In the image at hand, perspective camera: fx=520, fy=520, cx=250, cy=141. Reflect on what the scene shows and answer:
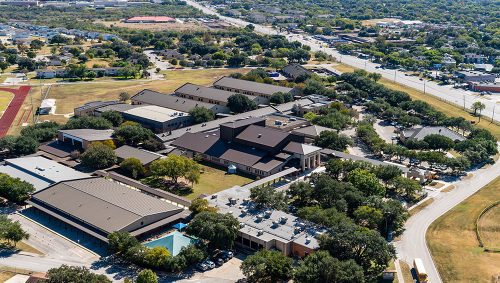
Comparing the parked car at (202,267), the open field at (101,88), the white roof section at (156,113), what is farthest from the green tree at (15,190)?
the open field at (101,88)

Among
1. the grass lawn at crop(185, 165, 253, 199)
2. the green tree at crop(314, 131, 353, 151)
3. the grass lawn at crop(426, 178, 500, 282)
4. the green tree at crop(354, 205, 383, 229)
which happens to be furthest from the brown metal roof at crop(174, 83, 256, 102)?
the grass lawn at crop(426, 178, 500, 282)

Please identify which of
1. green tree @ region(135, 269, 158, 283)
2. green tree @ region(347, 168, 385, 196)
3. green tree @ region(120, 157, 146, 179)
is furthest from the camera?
green tree @ region(120, 157, 146, 179)

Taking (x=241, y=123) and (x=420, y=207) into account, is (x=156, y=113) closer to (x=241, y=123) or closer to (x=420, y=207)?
(x=241, y=123)

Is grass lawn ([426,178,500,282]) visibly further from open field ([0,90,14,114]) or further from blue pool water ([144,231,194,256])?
open field ([0,90,14,114])

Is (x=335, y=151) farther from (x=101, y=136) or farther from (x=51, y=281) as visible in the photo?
(x=51, y=281)

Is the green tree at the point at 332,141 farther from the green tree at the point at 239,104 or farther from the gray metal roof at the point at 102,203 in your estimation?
the gray metal roof at the point at 102,203
